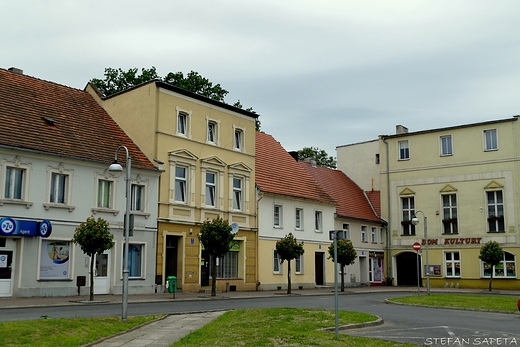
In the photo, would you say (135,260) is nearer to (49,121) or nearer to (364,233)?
(49,121)

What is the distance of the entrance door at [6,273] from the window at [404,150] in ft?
118

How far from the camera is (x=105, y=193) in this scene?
29.0 metres

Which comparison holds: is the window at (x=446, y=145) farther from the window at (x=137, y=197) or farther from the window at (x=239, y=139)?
the window at (x=137, y=197)

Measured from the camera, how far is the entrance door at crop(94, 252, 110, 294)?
27.9 m

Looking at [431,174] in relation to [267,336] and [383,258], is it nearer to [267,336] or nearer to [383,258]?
[383,258]

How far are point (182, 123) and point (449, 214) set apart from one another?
25901mm

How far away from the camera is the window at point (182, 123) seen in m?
33.5

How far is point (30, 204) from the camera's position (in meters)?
25.4

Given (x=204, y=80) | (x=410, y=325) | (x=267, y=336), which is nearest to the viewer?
(x=267, y=336)

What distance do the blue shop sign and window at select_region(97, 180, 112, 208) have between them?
3413 mm

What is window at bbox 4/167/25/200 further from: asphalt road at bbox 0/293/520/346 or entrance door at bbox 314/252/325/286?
entrance door at bbox 314/252/325/286

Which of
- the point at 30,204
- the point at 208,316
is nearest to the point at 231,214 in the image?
the point at 30,204

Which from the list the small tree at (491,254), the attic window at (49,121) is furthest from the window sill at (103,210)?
the small tree at (491,254)

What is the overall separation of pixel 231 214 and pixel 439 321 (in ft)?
64.1
